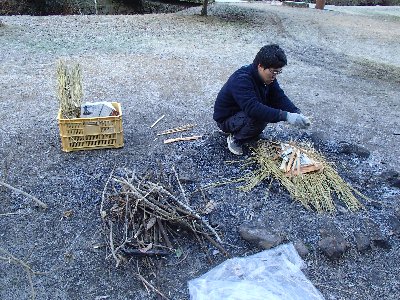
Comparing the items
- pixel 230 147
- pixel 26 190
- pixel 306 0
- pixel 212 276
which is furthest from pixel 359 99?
pixel 306 0

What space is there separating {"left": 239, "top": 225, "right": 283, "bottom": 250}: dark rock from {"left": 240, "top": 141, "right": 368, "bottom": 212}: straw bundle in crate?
507 mm

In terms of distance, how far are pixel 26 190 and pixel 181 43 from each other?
5281 millimetres

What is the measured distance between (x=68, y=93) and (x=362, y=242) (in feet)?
9.61

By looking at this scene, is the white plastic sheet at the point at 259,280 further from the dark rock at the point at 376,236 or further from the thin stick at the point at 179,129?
the thin stick at the point at 179,129

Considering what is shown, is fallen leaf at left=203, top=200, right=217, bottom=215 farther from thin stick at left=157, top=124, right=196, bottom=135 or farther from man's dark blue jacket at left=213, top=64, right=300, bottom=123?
thin stick at left=157, top=124, right=196, bottom=135

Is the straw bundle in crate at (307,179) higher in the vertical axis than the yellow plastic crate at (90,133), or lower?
lower

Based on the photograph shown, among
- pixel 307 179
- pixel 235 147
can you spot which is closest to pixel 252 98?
pixel 235 147

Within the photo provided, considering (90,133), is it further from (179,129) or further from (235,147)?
(235,147)

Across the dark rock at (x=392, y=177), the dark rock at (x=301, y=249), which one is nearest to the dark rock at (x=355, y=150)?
the dark rock at (x=392, y=177)

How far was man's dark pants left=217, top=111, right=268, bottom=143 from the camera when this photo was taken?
3.98 m

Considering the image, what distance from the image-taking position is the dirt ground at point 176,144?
114 inches

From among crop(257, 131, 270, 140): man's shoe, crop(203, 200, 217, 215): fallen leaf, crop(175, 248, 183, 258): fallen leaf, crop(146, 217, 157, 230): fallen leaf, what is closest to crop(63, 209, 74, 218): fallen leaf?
crop(146, 217, 157, 230): fallen leaf

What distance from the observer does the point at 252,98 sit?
3748mm

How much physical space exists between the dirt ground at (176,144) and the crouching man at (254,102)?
0.92 feet
